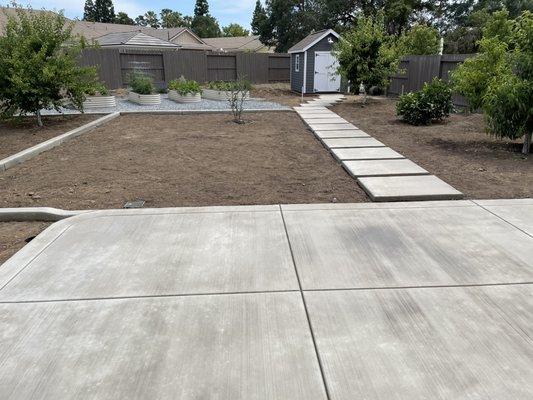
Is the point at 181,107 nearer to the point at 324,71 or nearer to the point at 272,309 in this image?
the point at 324,71

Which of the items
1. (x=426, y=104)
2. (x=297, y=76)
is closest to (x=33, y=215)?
(x=426, y=104)

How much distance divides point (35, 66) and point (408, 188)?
964 centimetres

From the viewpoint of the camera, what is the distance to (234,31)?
289 feet

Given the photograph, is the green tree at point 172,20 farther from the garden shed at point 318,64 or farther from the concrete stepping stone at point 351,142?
the concrete stepping stone at point 351,142

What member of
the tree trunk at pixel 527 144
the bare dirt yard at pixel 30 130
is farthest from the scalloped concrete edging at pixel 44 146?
the tree trunk at pixel 527 144

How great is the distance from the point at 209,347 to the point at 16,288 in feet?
5.99

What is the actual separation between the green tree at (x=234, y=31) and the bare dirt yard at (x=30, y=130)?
8065 cm

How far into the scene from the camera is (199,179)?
6645 mm

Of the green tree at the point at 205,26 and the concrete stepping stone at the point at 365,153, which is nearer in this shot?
the concrete stepping stone at the point at 365,153

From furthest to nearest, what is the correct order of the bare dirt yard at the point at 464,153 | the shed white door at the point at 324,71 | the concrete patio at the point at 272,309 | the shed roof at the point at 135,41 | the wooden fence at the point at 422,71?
the shed roof at the point at 135,41 < the shed white door at the point at 324,71 < the wooden fence at the point at 422,71 < the bare dirt yard at the point at 464,153 < the concrete patio at the point at 272,309

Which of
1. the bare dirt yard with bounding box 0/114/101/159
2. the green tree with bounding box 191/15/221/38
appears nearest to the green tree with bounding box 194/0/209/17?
the green tree with bounding box 191/15/221/38

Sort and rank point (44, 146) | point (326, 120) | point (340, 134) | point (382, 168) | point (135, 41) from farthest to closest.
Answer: point (135, 41) → point (326, 120) → point (340, 134) → point (44, 146) → point (382, 168)

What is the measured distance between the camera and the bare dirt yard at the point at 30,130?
359 inches

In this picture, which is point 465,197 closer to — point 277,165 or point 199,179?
point 277,165
